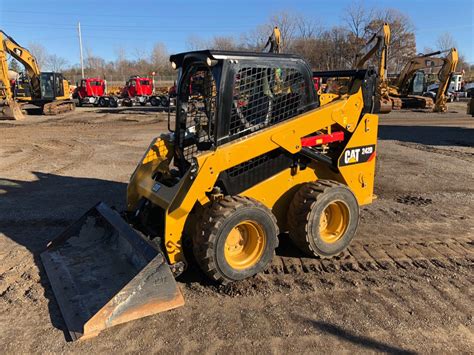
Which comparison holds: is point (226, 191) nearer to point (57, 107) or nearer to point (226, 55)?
point (226, 55)

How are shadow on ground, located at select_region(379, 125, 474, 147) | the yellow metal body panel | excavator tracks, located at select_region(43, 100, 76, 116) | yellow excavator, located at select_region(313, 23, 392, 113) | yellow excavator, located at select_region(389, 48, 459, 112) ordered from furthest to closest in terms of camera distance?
excavator tracks, located at select_region(43, 100, 76, 116) < yellow excavator, located at select_region(389, 48, 459, 112) < yellow excavator, located at select_region(313, 23, 392, 113) < shadow on ground, located at select_region(379, 125, 474, 147) < the yellow metal body panel

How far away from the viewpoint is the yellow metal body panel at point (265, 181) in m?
3.71

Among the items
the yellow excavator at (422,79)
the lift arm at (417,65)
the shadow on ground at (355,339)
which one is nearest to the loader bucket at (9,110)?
the yellow excavator at (422,79)

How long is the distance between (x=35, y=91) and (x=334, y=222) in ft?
77.7

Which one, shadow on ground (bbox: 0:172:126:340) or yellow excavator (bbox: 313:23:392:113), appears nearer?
shadow on ground (bbox: 0:172:126:340)

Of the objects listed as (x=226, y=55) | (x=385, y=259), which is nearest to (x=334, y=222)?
(x=385, y=259)

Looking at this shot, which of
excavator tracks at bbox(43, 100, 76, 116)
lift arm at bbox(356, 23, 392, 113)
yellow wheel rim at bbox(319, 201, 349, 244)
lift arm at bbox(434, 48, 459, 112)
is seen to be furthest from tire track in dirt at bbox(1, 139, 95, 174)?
lift arm at bbox(434, 48, 459, 112)

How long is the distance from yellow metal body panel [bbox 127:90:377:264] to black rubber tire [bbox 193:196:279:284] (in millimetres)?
205

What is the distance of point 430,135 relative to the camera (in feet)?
46.3

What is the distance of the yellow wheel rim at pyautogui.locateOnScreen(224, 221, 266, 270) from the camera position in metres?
3.88

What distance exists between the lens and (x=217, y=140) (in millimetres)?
3852

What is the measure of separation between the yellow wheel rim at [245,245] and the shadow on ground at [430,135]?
1013 cm

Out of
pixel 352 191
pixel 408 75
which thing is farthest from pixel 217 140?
pixel 408 75

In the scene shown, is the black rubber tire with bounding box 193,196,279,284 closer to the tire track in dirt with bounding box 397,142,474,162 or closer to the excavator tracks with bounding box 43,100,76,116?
the tire track in dirt with bounding box 397,142,474,162
